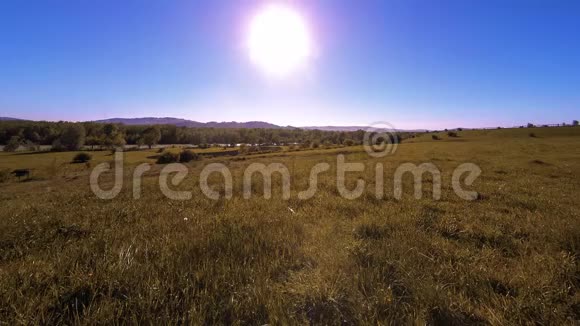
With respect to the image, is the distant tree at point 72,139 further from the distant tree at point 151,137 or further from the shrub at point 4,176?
the shrub at point 4,176

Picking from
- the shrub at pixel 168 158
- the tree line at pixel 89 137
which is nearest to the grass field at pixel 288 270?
the shrub at pixel 168 158

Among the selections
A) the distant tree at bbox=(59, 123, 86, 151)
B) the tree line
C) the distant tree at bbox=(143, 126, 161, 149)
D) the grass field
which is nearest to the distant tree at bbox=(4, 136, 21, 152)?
the tree line

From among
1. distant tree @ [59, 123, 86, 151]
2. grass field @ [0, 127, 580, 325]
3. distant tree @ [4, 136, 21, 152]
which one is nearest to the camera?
grass field @ [0, 127, 580, 325]

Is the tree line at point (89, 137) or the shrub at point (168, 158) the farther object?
the tree line at point (89, 137)

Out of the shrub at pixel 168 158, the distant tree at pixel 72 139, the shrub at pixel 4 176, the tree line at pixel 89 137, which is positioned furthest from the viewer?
the tree line at pixel 89 137

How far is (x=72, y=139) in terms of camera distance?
137000mm

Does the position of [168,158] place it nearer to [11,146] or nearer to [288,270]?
[288,270]

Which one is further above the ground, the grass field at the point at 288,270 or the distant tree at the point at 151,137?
the distant tree at the point at 151,137

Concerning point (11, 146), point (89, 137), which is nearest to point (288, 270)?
point (11, 146)

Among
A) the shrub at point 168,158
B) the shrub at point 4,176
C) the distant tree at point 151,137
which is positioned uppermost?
the distant tree at point 151,137

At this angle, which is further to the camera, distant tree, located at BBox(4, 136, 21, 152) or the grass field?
distant tree, located at BBox(4, 136, 21, 152)

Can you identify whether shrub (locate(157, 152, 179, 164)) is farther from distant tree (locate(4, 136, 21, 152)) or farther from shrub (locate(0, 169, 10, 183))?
distant tree (locate(4, 136, 21, 152))

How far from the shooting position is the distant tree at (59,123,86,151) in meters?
136

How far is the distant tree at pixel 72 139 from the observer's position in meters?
136
